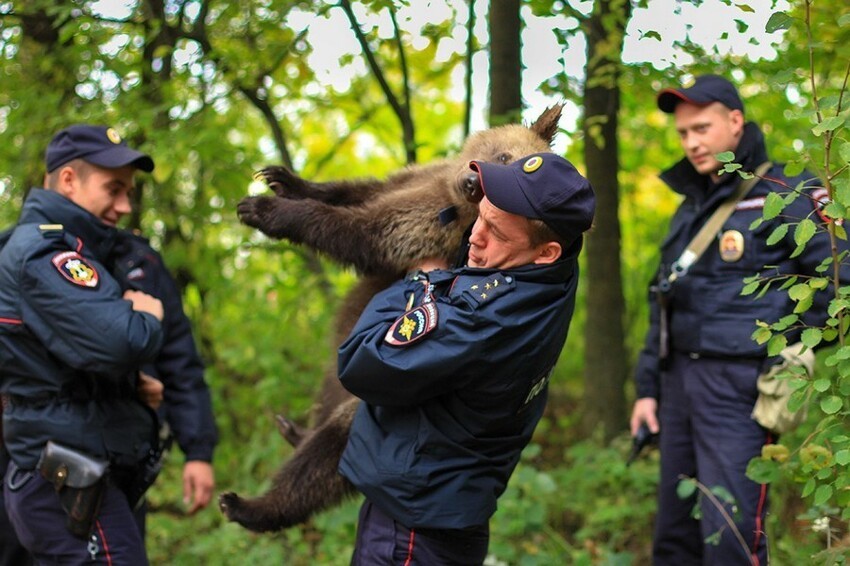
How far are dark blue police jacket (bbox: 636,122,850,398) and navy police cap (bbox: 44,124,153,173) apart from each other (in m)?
2.39

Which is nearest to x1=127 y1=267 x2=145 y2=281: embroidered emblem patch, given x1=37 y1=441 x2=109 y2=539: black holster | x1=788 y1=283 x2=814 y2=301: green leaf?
x1=37 y1=441 x2=109 y2=539: black holster

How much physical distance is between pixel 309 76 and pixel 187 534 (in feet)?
10.2

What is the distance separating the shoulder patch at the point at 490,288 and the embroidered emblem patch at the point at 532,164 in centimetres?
30

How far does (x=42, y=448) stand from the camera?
10.5ft

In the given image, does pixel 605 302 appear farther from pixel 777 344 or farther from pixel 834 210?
pixel 834 210

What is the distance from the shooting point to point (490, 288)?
2.40m

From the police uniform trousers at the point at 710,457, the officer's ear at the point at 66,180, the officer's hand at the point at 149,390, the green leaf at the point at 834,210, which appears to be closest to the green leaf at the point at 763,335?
the green leaf at the point at 834,210

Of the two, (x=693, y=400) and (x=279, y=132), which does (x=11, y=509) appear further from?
(x=279, y=132)

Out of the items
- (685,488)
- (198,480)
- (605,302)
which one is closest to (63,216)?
(198,480)

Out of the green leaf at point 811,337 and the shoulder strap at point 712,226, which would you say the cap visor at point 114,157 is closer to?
the shoulder strap at point 712,226

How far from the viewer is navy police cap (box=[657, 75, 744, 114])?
149 inches

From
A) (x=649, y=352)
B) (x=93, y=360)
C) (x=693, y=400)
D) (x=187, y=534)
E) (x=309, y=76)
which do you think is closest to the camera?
(x=93, y=360)

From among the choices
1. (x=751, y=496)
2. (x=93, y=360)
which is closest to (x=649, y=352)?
(x=751, y=496)

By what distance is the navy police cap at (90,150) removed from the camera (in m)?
3.47
